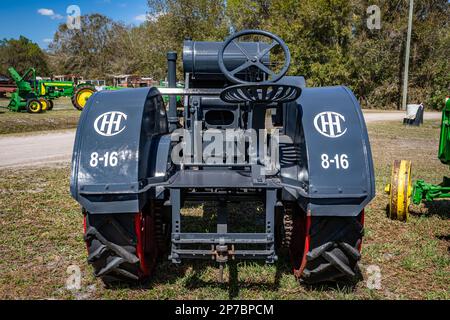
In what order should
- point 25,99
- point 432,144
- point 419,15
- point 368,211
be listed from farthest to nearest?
point 419,15, point 25,99, point 432,144, point 368,211

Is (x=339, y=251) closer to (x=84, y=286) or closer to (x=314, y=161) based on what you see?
(x=314, y=161)

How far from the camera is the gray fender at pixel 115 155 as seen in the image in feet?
9.82

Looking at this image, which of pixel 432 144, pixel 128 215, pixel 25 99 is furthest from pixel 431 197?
pixel 25 99

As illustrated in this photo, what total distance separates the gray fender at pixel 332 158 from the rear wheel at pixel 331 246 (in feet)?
0.69

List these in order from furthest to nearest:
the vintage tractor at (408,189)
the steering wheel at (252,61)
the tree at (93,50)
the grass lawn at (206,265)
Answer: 1. the tree at (93,50)
2. the vintage tractor at (408,189)
3. the grass lawn at (206,265)
4. the steering wheel at (252,61)

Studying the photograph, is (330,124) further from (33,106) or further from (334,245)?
(33,106)

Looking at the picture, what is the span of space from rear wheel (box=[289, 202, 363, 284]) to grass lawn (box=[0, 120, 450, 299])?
0.32 meters

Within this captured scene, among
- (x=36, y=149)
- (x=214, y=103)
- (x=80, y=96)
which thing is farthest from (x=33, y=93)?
(x=214, y=103)

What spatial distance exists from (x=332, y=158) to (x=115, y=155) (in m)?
1.60

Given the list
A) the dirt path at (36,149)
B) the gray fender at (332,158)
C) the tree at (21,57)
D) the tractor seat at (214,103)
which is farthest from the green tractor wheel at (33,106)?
the tree at (21,57)

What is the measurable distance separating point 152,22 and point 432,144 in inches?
1009

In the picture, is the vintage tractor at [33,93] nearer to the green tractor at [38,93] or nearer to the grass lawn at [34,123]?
the green tractor at [38,93]

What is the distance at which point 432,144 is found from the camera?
1327 centimetres

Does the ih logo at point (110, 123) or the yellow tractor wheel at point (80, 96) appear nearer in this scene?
the ih logo at point (110, 123)
